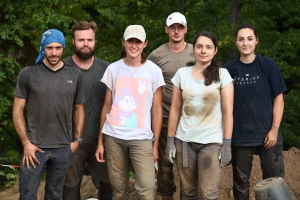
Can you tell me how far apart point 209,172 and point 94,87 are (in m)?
1.56

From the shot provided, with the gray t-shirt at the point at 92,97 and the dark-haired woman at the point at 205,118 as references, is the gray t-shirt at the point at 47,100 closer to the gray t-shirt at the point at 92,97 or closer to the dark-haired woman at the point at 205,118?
the gray t-shirt at the point at 92,97

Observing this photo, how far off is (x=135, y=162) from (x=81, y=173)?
0.91 metres

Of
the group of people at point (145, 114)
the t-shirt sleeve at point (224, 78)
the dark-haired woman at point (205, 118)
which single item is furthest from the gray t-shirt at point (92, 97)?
the t-shirt sleeve at point (224, 78)

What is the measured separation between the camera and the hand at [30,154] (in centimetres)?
508

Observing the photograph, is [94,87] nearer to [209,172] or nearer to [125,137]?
[125,137]

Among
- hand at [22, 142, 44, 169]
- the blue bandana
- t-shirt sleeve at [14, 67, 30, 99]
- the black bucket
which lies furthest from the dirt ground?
the black bucket

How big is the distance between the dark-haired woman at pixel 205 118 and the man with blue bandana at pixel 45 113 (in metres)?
1.06

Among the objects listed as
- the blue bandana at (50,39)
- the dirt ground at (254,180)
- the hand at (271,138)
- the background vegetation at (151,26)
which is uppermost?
the background vegetation at (151,26)

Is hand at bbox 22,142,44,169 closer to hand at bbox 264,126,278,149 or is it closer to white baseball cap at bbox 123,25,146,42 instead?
white baseball cap at bbox 123,25,146,42

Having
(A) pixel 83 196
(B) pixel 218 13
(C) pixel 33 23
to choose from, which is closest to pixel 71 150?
(A) pixel 83 196

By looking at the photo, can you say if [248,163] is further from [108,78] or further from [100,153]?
[108,78]

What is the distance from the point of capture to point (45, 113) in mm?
5133

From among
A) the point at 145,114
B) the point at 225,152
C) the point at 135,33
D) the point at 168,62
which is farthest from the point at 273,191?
the point at 168,62

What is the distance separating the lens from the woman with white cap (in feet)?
17.5
